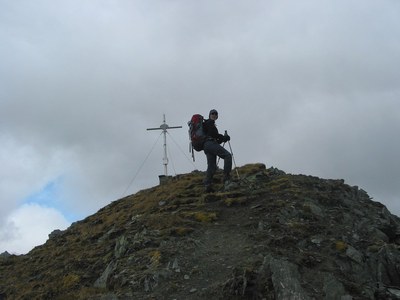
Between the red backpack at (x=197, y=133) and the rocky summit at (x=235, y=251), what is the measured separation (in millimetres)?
2078

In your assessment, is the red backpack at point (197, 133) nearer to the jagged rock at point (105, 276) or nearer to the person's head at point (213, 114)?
the person's head at point (213, 114)

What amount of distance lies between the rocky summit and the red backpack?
2.08 m

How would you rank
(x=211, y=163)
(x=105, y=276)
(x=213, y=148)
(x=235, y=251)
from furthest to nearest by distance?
(x=211, y=163)
(x=213, y=148)
(x=105, y=276)
(x=235, y=251)

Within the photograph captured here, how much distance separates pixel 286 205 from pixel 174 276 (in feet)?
18.2

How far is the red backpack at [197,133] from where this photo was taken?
701 inches

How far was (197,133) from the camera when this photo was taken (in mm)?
17938

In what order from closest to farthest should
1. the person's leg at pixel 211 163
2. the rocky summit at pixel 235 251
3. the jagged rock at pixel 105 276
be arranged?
the rocky summit at pixel 235 251
the jagged rock at pixel 105 276
the person's leg at pixel 211 163

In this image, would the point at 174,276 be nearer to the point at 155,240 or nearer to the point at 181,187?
the point at 155,240

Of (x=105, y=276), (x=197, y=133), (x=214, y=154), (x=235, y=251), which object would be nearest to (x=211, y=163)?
(x=214, y=154)

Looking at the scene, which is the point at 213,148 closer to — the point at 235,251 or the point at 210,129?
the point at 210,129

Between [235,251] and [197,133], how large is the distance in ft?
22.7

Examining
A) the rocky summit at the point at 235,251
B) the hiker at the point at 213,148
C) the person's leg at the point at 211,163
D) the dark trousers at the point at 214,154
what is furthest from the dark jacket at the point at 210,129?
the rocky summit at the point at 235,251

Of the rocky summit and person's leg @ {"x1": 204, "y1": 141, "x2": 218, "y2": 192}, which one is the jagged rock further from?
person's leg @ {"x1": 204, "y1": 141, "x2": 218, "y2": 192}

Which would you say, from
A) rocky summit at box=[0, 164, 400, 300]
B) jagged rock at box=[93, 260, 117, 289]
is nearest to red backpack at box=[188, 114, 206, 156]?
rocky summit at box=[0, 164, 400, 300]
